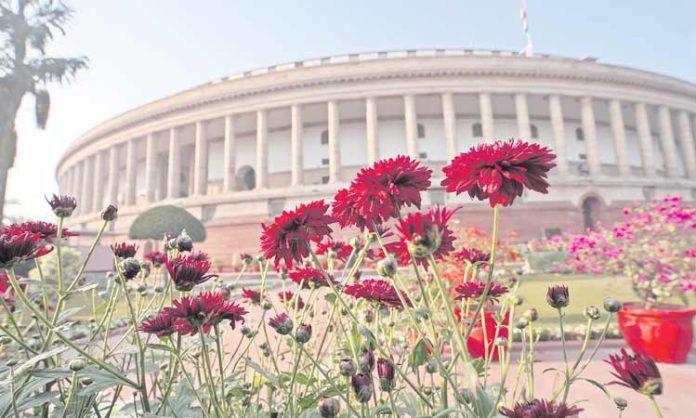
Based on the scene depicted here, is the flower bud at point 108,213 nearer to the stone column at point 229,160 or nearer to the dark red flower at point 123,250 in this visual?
the dark red flower at point 123,250

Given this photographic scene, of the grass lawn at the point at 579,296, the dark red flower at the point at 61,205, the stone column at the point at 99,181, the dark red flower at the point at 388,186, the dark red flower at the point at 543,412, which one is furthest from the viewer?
the stone column at the point at 99,181

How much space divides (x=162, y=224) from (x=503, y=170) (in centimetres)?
2301

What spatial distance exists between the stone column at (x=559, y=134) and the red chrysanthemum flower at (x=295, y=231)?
31213mm

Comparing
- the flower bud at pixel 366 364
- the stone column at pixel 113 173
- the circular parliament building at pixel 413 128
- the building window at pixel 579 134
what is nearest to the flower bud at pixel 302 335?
the flower bud at pixel 366 364

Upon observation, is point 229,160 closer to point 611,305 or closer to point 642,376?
point 611,305

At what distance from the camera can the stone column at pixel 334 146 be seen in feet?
95.1

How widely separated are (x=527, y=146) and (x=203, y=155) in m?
34.3

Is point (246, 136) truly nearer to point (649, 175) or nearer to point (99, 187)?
point (99, 187)

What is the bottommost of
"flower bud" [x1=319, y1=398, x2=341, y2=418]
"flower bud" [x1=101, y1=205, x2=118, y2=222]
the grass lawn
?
the grass lawn

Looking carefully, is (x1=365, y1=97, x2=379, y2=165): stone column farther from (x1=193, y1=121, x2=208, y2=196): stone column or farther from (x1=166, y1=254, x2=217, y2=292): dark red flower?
(x1=166, y1=254, x2=217, y2=292): dark red flower

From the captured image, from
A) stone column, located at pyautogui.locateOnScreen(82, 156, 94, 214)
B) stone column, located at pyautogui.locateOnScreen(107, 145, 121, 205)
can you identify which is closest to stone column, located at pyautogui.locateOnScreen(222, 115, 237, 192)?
stone column, located at pyautogui.locateOnScreen(107, 145, 121, 205)

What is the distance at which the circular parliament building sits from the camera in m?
28.2

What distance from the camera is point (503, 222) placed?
1037 inches

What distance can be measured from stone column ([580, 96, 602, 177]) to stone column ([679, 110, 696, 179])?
1050 centimetres
